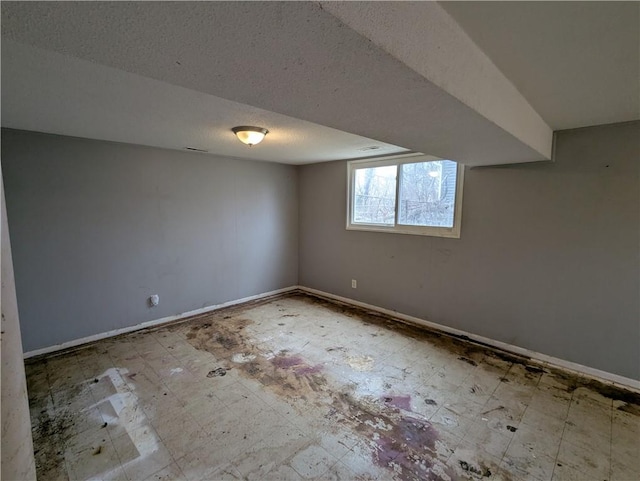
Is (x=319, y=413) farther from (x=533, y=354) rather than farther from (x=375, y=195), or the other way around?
(x=375, y=195)

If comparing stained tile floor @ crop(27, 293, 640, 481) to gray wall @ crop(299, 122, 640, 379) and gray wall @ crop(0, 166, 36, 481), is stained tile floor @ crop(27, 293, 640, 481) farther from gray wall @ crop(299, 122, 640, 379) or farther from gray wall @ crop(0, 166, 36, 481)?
gray wall @ crop(0, 166, 36, 481)

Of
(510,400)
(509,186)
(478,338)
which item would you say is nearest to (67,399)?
(510,400)

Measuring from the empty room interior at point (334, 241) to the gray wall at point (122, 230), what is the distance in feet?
0.07

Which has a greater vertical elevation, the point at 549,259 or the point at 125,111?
the point at 125,111

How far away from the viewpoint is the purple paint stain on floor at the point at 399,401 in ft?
7.17

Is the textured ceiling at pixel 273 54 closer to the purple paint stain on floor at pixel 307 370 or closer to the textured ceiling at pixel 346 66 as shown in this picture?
the textured ceiling at pixel 346 66

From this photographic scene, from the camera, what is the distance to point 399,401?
2242mm

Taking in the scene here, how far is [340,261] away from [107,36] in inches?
158

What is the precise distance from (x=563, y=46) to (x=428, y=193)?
2.34m

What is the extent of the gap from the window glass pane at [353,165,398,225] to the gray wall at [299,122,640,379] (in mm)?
380

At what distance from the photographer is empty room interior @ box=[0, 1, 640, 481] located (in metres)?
0.95

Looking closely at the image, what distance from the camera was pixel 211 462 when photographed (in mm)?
1692

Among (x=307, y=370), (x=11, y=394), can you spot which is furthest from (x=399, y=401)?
(x=11, y=394)

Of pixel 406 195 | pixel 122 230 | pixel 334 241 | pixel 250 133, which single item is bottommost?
pixel 334 241
